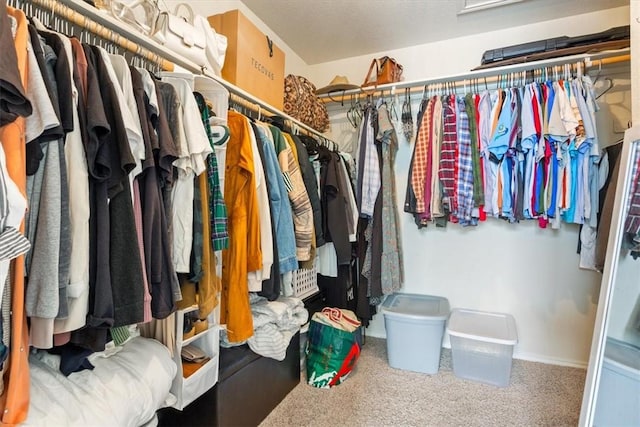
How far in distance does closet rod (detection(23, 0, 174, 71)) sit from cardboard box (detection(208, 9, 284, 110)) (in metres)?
0.45

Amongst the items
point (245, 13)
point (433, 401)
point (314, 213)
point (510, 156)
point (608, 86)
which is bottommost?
point (433, 401)

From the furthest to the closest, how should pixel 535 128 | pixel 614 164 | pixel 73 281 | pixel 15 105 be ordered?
1. pixel 535 128
2. pixel 614 164
3. pixel 73 281
4. pixel 15 105

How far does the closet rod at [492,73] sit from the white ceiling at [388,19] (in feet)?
1.29

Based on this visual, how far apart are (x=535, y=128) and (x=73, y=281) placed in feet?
7.23

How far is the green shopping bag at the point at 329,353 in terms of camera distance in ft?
6.38

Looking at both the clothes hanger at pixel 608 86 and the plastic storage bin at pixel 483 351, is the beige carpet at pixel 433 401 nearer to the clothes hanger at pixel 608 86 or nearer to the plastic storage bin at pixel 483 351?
the plastic storage bin at pixel 483 351

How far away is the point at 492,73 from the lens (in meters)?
2.14

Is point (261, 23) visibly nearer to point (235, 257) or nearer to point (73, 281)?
point (235, 257)

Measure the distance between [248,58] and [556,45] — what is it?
182 cm

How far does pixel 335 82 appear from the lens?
2.50 meters

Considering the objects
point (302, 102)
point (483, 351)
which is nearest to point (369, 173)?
point (302, 102)

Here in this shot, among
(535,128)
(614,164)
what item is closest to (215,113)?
(535,128)

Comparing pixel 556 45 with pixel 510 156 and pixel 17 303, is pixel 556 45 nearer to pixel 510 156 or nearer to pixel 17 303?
pixel 510 156

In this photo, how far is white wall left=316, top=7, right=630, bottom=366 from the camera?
7.29ft
